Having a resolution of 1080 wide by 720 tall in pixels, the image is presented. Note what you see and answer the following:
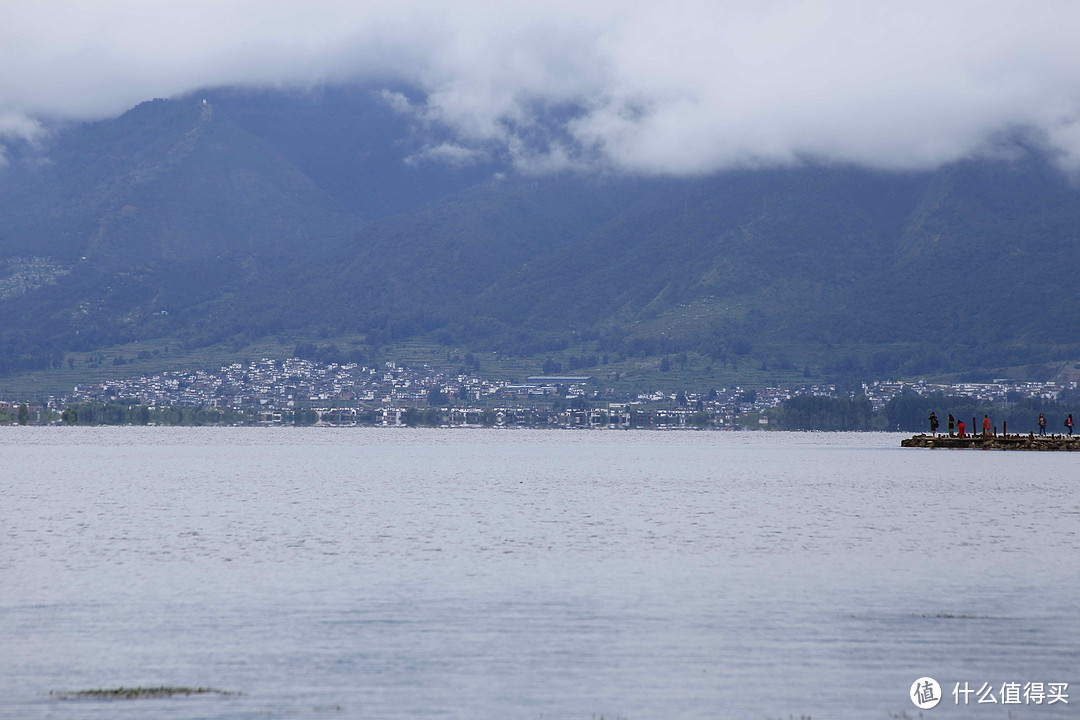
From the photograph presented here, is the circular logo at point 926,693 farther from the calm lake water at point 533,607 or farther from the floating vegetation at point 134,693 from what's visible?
the floating vegetation at point 134,693

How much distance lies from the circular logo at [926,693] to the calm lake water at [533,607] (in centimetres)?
26

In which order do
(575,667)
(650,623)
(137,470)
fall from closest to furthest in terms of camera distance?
1. (575,667)
2. (650,623)
3. (137,470)

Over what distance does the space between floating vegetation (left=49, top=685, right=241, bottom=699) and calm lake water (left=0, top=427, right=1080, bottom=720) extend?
0.44 metres

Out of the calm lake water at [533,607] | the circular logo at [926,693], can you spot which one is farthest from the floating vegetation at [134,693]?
the circular logo at [926,693]

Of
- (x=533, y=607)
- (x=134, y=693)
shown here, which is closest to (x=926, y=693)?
(x=533, y=607)

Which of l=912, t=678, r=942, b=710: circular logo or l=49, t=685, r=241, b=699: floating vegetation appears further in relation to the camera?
l=49, t=685, r=241, b=699: floating vegetation

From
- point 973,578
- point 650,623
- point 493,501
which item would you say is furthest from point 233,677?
point 493,501

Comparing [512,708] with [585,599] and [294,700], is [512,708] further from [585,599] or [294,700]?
[585,599]

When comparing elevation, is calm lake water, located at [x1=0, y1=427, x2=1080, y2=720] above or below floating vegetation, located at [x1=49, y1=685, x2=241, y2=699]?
above

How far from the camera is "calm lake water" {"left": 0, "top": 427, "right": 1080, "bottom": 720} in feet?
81.8

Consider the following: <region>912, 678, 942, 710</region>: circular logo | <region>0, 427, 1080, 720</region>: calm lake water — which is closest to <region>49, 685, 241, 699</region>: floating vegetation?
<region>0, 427, 1080, 720</region>: calm lake water

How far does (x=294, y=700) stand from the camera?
24.3 m

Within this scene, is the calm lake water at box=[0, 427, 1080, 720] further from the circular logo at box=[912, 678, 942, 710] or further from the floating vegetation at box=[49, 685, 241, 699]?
the floating vegetation at box=[49, 685, 241, 699]

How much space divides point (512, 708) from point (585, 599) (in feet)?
44.7
